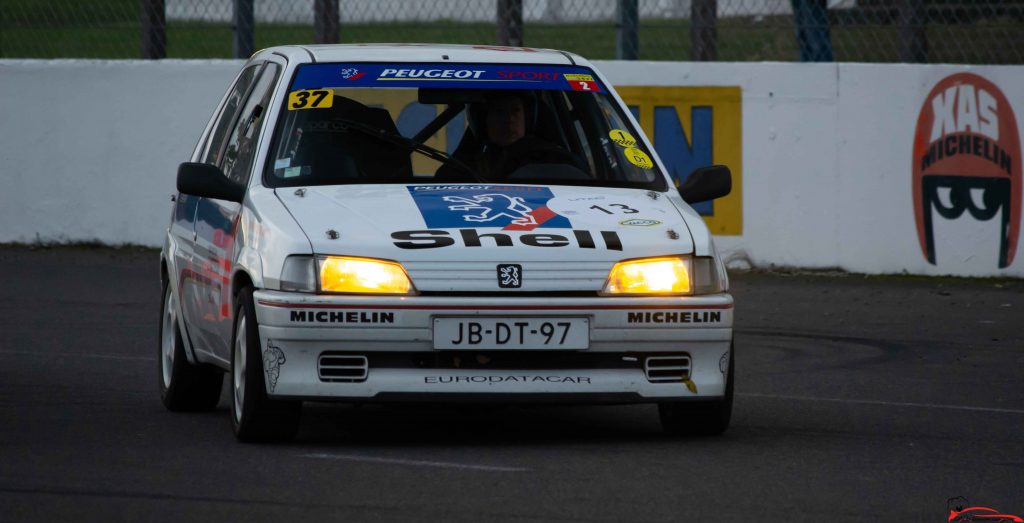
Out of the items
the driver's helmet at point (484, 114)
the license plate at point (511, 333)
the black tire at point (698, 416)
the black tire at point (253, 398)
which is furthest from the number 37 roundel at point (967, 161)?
the black tire at point (253, 398)

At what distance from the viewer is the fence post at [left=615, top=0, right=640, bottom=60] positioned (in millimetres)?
15844

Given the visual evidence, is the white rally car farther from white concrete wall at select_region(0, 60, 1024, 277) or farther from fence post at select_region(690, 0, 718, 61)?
fence post at select_region(690, 0, 718, 61)

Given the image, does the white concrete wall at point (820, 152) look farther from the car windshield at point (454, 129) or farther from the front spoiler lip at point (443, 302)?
the front spoiler lip at point (443, 302)

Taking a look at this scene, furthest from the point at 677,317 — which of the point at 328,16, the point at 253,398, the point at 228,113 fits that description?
the point at 328,16

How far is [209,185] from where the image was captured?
7.64 meters

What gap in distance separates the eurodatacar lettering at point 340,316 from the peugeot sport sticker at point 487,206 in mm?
422

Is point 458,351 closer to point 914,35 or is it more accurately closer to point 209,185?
point 209,185

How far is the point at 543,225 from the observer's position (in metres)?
7.16

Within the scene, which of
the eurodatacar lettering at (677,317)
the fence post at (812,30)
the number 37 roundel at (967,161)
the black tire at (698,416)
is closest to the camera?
the eurodatacar lettering at (677,317)

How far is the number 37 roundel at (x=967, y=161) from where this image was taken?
14516 mm

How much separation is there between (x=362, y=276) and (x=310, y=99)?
53.1 inches

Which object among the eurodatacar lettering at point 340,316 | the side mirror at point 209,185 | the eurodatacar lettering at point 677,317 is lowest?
the eurodatacar lettering at point 677,317

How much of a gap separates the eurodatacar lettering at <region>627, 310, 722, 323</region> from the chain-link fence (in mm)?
8387

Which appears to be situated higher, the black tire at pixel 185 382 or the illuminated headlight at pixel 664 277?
the illuminated headlight at pixel 664 277
